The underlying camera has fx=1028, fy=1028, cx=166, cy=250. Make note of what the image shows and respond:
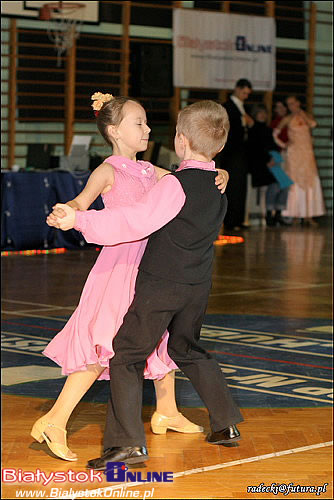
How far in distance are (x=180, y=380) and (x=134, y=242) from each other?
1531 mm

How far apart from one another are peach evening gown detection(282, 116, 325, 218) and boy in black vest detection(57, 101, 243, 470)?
12089 millimetres

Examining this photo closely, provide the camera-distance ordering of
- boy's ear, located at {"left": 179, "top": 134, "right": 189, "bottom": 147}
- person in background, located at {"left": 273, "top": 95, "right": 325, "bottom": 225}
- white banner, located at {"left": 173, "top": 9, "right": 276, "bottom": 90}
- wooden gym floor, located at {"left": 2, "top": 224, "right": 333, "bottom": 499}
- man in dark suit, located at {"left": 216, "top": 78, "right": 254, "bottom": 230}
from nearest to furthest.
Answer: wooden gym floor, located at {"left": 2, "top": 224, "right": 333, "bottom": 499}, boy's ear, located at {"left": 179, "top": 134, "right": 189, "bottom": 147}, man in dark suit, located at {"left": 216, "top": 78, "right": 254, "bottom": 230}, white banner, located at {"left": 173, "top": 9, "right": 276, "bottom": 90}, person in background, located at {"left": 273, "top": 95, "right": 325, "bottom": 225}

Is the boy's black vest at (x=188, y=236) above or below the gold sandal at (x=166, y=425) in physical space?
above

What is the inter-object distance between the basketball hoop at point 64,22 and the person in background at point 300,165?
3361 mm

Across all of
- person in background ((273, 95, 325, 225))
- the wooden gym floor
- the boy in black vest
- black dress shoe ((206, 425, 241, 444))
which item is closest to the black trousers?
the boy in black vest

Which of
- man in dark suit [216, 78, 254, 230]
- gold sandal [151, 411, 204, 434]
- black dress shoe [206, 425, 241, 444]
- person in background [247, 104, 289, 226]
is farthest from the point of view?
person in background [247, 104, 289, 226]

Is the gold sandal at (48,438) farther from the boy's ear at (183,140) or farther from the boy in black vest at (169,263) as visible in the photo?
the boy's ear at (183,140)

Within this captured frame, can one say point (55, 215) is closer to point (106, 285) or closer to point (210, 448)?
point (106, 285)

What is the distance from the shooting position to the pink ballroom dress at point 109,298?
3.40 metres

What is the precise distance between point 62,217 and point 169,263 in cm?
44

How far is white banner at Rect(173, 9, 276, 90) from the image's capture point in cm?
1512

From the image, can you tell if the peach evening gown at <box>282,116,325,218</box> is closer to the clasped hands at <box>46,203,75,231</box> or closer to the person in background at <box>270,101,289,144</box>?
the person in background at <box>270,101,289,144</box>

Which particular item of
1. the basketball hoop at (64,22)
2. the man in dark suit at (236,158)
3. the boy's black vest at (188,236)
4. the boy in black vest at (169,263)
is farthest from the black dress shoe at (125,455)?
the man in dark suit at (236,158)

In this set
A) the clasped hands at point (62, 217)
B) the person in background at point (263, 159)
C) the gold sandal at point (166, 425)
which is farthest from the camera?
the person in background at point (263, 159)
